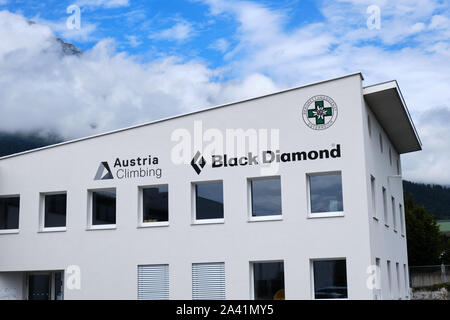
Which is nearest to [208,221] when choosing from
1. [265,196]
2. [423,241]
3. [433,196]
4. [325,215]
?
[265,196]

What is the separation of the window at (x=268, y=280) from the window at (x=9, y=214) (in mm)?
9629

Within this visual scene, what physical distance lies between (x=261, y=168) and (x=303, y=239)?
2619 millimetres

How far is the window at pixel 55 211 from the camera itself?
21.6 m

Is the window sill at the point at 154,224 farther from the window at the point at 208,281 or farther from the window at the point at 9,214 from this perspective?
the window at the point at 9,214

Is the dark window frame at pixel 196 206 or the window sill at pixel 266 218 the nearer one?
the window sill at pixel 266 218

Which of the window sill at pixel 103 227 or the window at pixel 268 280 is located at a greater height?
the window sill at pixel 103 227

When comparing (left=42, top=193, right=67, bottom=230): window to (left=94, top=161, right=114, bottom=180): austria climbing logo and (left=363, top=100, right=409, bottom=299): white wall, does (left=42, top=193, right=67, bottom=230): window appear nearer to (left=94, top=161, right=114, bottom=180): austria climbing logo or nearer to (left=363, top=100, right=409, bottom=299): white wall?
(left=94, top=161, right=114, bottom=180): austria climbing logo

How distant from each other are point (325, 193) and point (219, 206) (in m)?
3.54

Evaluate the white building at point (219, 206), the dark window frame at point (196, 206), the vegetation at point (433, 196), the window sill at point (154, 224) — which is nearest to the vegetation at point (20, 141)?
the vegetation at point (433, 196)

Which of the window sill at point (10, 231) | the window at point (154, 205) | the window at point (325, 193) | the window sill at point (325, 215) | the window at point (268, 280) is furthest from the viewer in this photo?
the window sill at point (10, 231)

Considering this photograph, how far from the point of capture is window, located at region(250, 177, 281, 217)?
61.6 ft

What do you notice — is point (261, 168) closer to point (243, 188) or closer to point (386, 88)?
point (243, 188)

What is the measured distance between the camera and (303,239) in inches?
711
